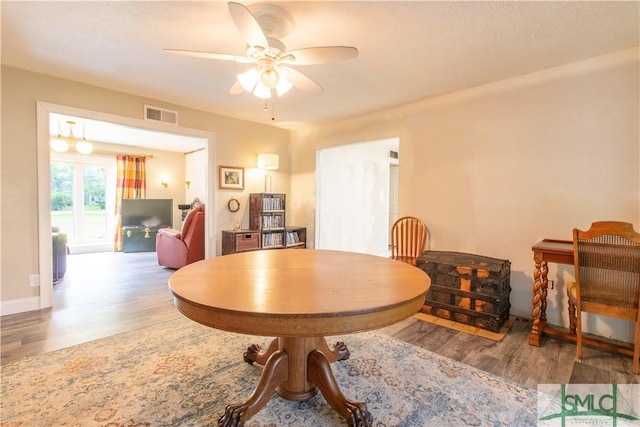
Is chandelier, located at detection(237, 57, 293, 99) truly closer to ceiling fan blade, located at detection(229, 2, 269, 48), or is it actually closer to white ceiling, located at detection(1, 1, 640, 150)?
ceiling fan blade, located at detection(229, 2, 269, 48)

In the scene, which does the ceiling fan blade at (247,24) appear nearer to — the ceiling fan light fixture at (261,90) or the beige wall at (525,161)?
the ceiling fan light fixture at (261,90)

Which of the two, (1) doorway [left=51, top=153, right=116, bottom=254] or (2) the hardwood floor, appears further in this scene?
(1) doorway [left=51, top=153, right=116, bottom=254]

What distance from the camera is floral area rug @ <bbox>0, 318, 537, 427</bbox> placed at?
1414 mm

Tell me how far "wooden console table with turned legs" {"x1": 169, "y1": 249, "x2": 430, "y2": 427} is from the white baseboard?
252 cm

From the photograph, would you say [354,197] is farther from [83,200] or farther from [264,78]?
[83,200]

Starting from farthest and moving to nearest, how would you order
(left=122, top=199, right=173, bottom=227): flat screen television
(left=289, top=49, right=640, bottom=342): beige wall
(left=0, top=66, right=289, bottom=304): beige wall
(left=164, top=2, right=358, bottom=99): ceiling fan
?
(left=122, top=199, right=173, bottom=227): flat screen television, (left=0, top=66, right=289, bottom=304): beige wall, (left=289, top=49, right=640, bottom=342): beige wall, (left=164, top=2, right=358, bottom=99): ceiling fan

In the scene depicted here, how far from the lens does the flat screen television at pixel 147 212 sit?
6.46m

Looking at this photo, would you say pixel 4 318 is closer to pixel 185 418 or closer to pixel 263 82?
pixel 185 418

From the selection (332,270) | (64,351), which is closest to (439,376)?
(332,270)

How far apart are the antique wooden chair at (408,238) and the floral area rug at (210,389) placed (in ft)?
4.73

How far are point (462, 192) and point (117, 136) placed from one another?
20.9ft

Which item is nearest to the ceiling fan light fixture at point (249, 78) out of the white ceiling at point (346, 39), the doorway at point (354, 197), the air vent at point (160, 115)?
the white ceiling at point (346, 39)

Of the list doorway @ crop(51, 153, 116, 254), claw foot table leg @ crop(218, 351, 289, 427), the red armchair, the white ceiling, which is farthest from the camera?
doorway @ crop(51, 153, 116, 254)

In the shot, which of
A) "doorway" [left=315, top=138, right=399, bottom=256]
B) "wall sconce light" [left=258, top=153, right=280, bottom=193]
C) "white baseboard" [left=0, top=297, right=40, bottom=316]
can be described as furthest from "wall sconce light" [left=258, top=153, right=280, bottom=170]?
"white baseboard" [left=0, top=297, right=40, bottom=316]
